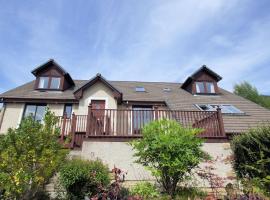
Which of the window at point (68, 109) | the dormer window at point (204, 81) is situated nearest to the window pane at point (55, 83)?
the window at point (68, 109)

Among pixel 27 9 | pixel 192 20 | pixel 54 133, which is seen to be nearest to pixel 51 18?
pixel 27 9

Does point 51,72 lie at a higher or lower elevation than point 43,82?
higher

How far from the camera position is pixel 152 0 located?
834 centimetres

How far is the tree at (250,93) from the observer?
98.9 ft

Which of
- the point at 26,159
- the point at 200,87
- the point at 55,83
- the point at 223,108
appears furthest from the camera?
the point at 200,87

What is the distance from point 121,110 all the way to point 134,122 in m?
0.95

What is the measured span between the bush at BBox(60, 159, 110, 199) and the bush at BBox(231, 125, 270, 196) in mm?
4533

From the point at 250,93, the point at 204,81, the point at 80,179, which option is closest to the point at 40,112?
the point at 80,179

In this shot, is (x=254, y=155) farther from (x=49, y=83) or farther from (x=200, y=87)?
(x=49, y=83)

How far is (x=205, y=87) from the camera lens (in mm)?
17938

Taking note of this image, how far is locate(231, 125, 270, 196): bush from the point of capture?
714cm

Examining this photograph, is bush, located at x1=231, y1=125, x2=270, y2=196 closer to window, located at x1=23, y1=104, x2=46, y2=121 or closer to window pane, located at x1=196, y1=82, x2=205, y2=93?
window pane, located at x1=196, y1=82, x2=205, y2=93

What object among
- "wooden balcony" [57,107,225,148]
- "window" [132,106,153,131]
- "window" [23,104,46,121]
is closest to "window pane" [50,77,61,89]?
"window" [23,104,46,121]

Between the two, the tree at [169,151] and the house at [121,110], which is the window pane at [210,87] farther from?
the tree at [169,151]
